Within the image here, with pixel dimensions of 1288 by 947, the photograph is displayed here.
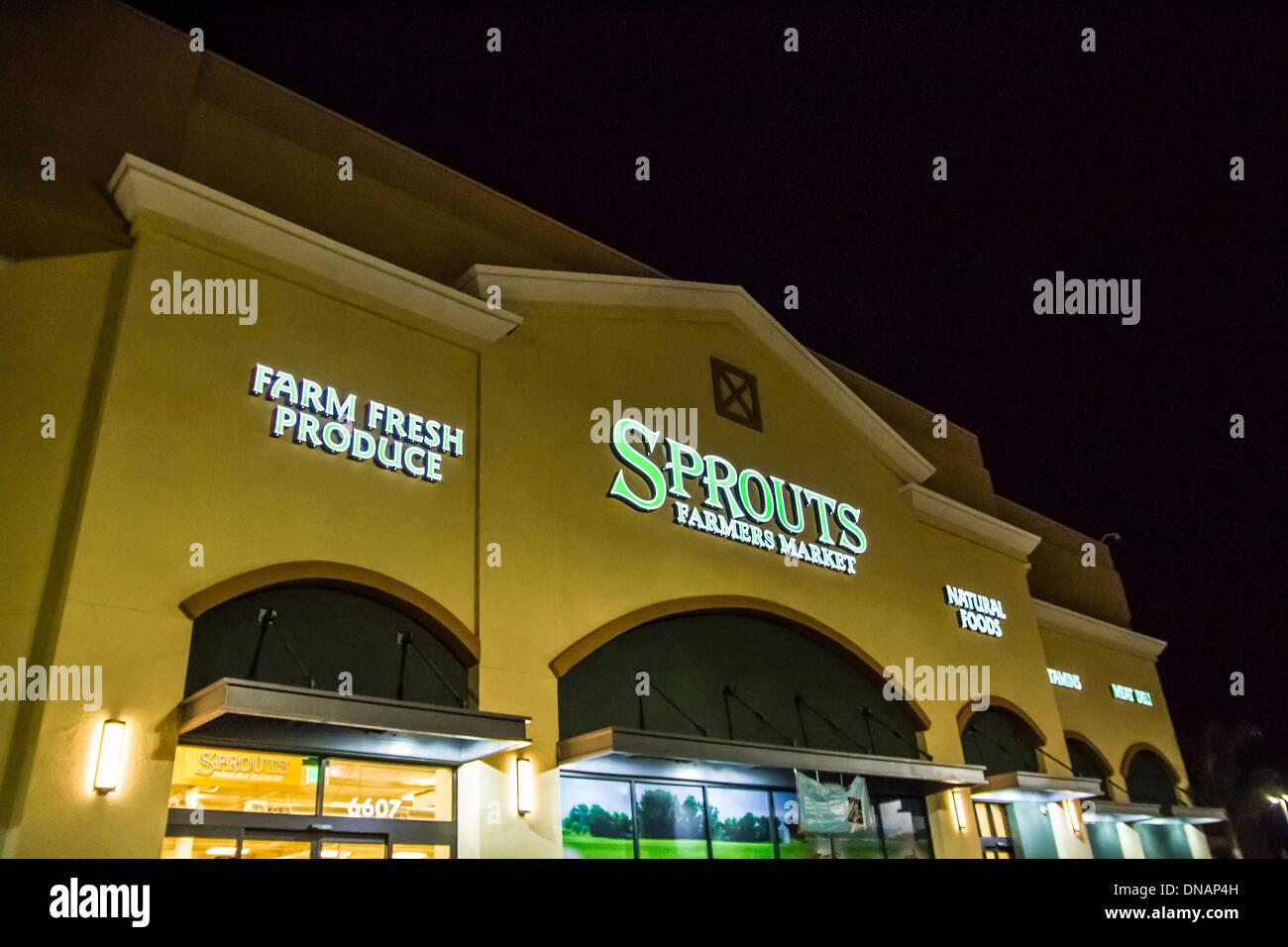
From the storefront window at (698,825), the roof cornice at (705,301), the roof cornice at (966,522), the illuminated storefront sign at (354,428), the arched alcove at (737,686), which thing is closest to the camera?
the illuminated storefront sign at (354,428)

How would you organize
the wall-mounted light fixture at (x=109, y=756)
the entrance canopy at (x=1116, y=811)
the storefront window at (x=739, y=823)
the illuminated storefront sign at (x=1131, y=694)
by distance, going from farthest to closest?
the illuminated storefront sign at (x=1131, y=694), the entrance canopy at (x=1116, y=811), the storefront window at (x=739, y=823), the wall-mounted light fixture at (x=109, y=756)

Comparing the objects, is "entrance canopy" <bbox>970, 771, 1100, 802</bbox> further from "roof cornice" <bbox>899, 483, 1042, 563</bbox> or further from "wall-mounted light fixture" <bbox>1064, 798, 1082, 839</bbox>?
"roof cornice" <bbox>899, 483, 1042, 563</bbox>

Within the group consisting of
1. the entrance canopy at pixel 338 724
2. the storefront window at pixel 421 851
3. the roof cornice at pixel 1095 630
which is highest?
the roof cornice at pixel 1095 630

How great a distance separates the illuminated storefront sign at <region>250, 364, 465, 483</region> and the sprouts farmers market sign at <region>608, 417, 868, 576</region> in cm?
288

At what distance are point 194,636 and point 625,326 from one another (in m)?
8.22

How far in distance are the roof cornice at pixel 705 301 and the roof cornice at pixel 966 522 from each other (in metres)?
0.50

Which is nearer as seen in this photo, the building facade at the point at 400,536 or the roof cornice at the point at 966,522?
the building facade at the point at 400,536

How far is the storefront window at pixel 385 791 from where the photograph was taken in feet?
31.0

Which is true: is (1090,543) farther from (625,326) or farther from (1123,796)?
(625,326)

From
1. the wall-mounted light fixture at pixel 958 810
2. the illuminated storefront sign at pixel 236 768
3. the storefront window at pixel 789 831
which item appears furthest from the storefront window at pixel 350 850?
the wall-mounted light fixture at pixel 958 810

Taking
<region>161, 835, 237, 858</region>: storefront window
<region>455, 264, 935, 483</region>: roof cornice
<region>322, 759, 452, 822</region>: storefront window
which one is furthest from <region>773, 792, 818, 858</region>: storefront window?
<region>455, 264, 935, 483</region>: roof cornice

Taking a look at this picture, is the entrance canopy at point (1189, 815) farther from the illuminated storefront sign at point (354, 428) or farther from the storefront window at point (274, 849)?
the storefront window at point (274, 849)
